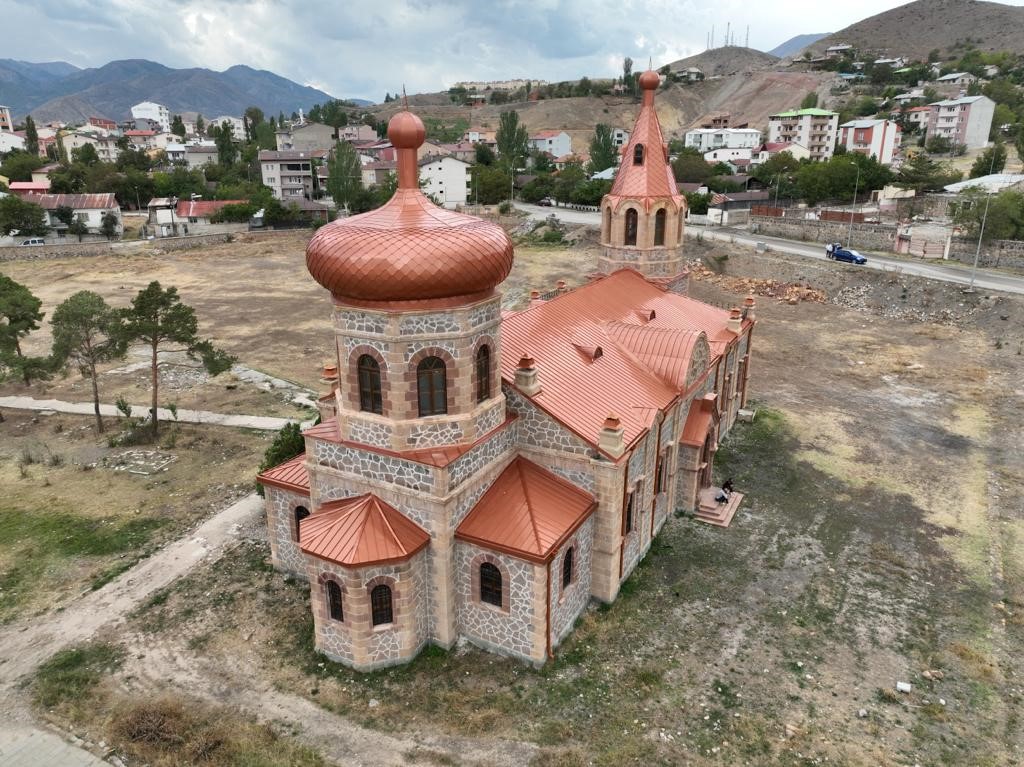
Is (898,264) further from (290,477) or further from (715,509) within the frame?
(290,477)

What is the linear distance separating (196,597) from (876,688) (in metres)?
18.0

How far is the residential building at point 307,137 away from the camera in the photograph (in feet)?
490

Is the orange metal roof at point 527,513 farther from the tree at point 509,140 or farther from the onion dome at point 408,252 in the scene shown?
A: the tree at point 509,140

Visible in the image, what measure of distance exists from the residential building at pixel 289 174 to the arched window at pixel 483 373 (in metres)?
103

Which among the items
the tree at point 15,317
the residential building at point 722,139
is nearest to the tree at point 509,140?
the residential building at point 722,139

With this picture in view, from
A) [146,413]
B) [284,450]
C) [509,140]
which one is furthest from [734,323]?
[509,140]

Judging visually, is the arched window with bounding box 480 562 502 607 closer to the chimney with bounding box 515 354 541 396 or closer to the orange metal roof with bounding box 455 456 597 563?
the orange metal roof with bounding box 455 456 597 563

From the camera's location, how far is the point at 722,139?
135 metres

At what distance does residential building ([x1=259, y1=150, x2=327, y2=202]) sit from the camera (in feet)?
363

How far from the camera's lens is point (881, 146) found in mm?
107188

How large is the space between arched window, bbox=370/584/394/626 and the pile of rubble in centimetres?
4625

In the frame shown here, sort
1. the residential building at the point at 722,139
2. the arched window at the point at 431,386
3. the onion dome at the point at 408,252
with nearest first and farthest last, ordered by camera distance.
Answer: the onion dome at the point at 408,252 → the arched window at the point at 431,386 → the residential building at the point at 722,139

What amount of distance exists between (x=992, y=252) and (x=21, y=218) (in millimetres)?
98847

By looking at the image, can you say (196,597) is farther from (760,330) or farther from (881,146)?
(881,146)
